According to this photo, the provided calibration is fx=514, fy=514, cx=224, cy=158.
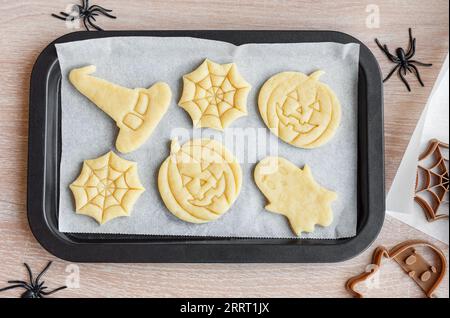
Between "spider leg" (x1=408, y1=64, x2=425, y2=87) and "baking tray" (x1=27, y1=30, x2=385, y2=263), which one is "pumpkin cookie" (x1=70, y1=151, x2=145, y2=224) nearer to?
"baking tray" (x1=27, y1=30, x2=385, y2=263)

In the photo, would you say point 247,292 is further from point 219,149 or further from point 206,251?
point 219,149

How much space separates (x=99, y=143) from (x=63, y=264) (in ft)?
0.84

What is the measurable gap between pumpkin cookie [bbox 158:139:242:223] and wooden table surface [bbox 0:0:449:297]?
121 millimetres

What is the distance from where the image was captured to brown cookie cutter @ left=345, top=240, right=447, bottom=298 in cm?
104

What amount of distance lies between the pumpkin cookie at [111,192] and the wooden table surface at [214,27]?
113 mm

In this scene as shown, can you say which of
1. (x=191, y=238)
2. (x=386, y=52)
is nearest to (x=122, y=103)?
(x=191, y=238)

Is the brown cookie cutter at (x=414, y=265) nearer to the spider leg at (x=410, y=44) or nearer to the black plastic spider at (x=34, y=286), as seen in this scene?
the spider leg at (x=410, y=44)

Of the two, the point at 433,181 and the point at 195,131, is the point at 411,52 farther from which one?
the point at 195,131

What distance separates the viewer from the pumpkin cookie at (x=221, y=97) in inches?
40.8

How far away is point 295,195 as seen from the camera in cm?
103

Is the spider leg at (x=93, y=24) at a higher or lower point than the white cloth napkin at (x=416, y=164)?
higher

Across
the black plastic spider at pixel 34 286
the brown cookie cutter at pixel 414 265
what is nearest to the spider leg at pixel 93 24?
the black plastic spider at pixel 34 286

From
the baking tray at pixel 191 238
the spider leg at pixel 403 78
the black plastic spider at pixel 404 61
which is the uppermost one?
the black plastic spider at pixel 404 61

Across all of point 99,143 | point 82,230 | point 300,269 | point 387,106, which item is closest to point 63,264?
point 82,230
